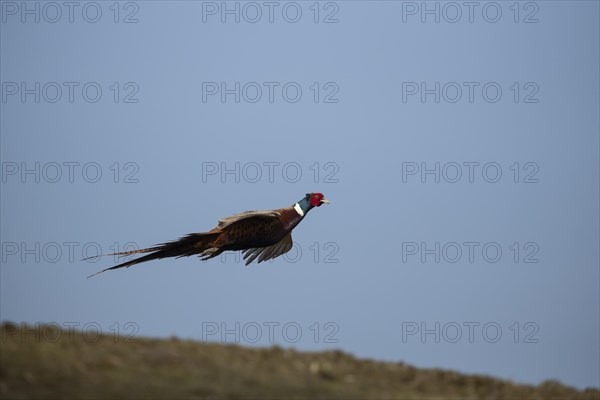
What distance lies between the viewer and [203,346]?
12945 millimetres

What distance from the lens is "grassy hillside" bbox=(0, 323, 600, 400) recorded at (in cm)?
1026

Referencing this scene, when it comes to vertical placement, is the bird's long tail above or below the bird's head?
→ below

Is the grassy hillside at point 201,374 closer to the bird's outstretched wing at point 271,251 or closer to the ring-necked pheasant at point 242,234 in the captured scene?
the ring-necked pheasant at point 242,234

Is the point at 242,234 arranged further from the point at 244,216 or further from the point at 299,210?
the point at 299,210

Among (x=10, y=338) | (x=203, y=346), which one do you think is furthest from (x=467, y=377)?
(x=10, y=338)

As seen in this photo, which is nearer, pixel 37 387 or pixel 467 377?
pixel 37 387

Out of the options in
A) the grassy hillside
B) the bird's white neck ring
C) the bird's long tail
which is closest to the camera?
the grassy hillside

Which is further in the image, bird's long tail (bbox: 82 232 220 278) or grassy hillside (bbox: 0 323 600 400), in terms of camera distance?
bird's long tail (bbox: 82 232 220 278)

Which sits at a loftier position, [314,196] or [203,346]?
[314,196]

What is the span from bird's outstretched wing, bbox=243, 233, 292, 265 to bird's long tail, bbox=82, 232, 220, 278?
179 centimetres

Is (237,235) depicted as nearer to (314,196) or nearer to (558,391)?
(314,196)

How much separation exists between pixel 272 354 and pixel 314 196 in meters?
4.66

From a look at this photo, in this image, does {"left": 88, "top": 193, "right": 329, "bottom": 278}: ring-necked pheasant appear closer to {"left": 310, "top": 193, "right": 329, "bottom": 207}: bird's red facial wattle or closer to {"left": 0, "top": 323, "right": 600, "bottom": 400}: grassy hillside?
{"left": 310, "top": 193, "right": 329, "bottom": 207}: bird's red facial wattle

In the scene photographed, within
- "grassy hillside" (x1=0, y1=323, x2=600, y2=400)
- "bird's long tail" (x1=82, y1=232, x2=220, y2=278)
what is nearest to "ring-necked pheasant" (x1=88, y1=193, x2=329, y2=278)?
"bird's long tail" (x1=82, y1=232, x2=220, y2=278)
